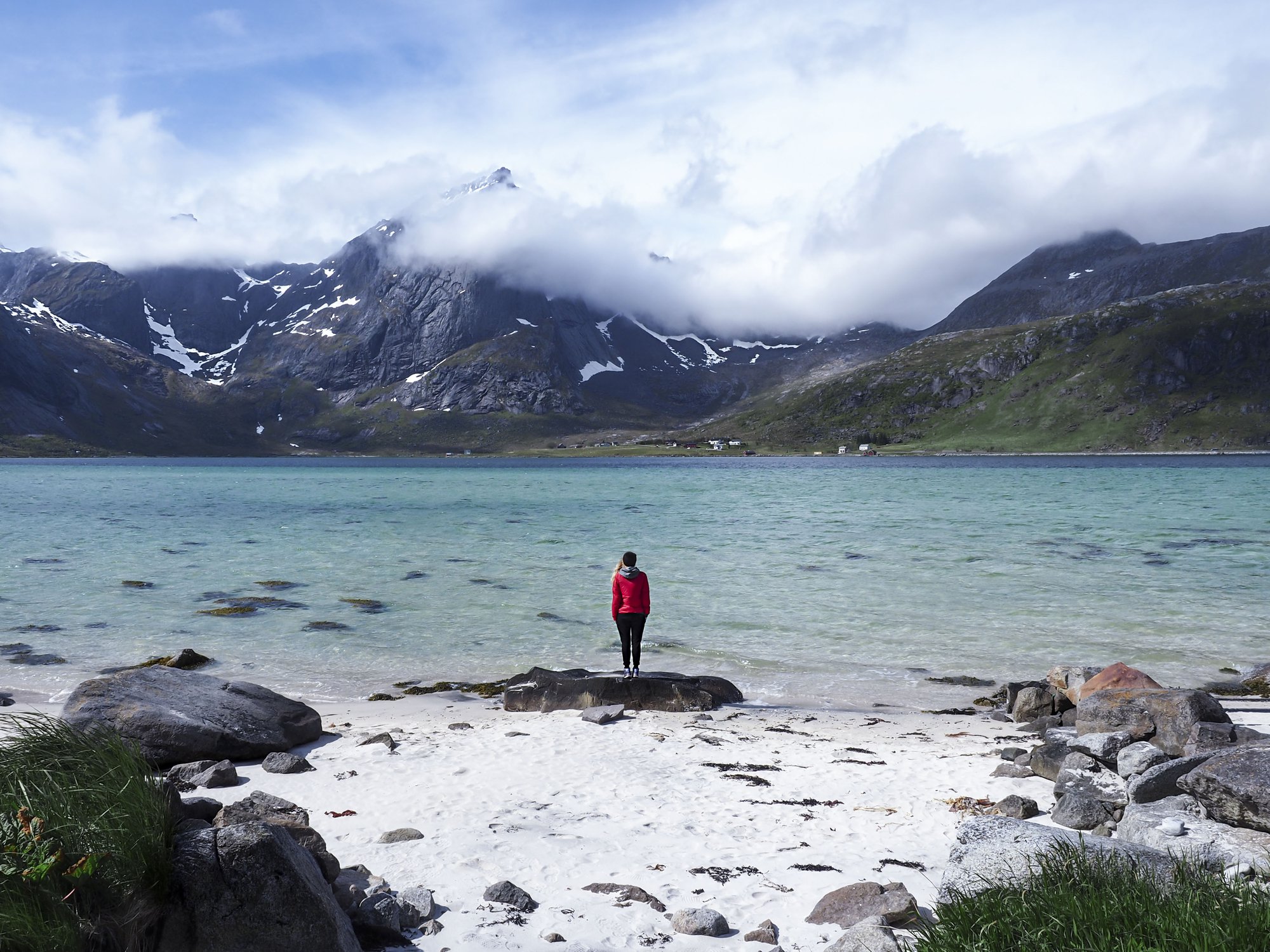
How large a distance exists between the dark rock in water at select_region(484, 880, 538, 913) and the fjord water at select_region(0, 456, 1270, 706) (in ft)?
39.9

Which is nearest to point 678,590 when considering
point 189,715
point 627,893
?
point 189,715

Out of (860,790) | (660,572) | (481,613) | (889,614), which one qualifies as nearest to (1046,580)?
(889,614)

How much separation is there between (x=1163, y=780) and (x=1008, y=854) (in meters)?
3.68

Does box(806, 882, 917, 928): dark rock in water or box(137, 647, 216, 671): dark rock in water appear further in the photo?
box(137, 647, 216, 671): dark rock in water

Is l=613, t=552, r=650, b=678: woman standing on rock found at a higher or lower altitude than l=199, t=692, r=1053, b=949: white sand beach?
higher

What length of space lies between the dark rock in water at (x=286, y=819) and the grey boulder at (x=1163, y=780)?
350 inches

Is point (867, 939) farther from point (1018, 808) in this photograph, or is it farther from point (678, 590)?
point (678, 590)

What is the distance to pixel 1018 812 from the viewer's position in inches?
391

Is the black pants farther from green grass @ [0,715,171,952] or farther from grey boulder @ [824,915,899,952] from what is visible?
green grass @ [0,715,171,952]

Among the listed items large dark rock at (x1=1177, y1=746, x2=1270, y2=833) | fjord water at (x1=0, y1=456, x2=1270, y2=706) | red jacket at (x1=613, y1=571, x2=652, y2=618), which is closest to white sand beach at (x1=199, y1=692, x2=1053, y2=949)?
large dark rock at (x1=1177, y1=746, x2=1270, y2=833)

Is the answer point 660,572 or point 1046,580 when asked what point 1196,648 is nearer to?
point 1046,580

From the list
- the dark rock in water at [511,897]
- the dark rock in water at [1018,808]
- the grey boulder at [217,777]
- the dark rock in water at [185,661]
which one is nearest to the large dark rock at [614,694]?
the grey boulder at [217,777]

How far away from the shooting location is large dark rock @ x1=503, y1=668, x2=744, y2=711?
17234mm

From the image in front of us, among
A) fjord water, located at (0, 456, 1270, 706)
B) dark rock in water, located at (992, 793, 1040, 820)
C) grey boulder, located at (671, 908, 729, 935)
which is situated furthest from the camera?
fjord water, located at (0, 456, 1270, 706)
